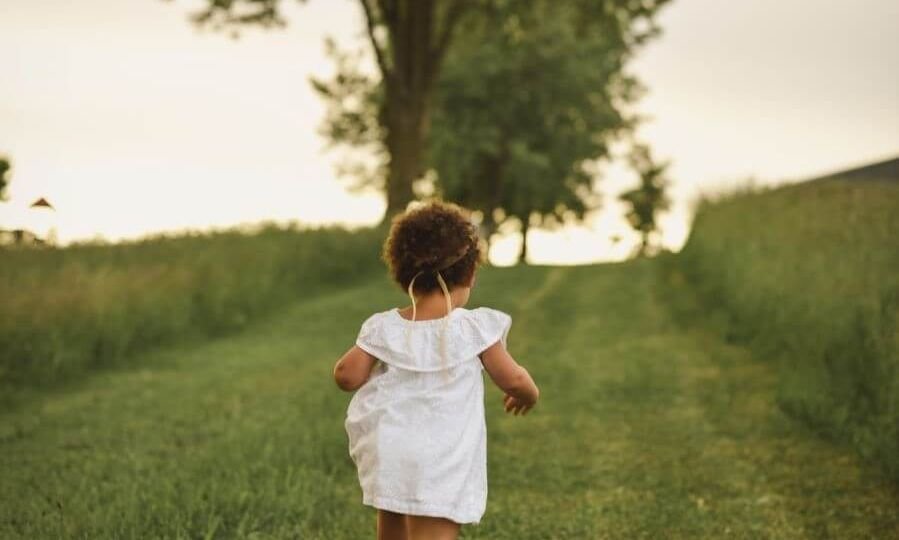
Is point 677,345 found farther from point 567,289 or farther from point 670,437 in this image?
point 567,289

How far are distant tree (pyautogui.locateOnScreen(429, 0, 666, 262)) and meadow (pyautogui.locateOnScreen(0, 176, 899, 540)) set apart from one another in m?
20.2

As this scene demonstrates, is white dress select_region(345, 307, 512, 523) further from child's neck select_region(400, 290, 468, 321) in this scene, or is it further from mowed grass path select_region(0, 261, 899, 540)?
mowed grass path select_region(0, 261, 899, 540)

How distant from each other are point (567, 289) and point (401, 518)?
46.1 feet

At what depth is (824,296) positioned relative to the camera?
837 centimetres

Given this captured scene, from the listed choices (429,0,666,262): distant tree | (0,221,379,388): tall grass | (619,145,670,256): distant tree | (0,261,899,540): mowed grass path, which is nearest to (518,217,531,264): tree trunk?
(429,0,666,262): distant tree

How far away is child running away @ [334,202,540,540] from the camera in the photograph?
3.34 m

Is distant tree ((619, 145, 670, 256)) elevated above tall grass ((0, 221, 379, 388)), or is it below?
above

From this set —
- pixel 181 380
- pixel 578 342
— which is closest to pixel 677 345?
pixel 578 342

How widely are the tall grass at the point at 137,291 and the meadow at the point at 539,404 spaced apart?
0.04 metres

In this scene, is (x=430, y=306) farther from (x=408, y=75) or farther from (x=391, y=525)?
(x=408, y=75)

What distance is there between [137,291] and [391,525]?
8968 millimetres

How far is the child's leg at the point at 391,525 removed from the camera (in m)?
3.51

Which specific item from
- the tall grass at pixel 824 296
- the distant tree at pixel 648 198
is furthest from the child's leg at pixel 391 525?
the distant tree at pixel 648 198

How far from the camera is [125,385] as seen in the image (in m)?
9.34
